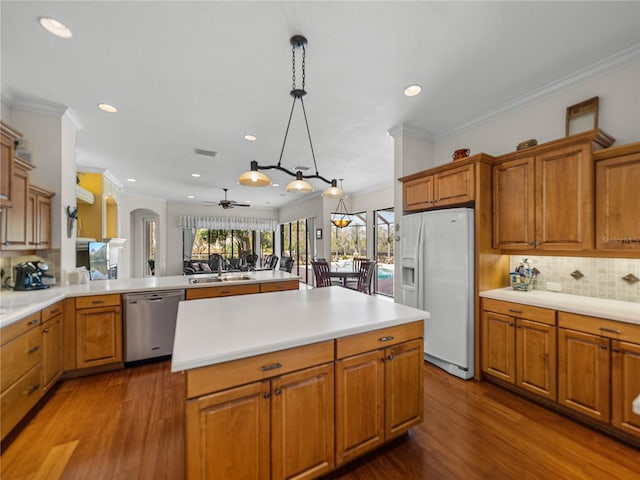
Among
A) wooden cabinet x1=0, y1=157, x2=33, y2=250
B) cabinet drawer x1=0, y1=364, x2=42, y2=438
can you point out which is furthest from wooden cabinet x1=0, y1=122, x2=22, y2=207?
cabinet drawer x1=0, y1=364, x2=42, y2=438

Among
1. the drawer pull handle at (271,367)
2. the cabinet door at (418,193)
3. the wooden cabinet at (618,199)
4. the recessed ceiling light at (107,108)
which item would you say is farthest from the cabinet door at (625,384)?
the recessed ceiling light at (107,108)

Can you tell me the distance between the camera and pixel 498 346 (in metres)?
2.47

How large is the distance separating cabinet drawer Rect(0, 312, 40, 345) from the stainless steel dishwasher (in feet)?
2.47

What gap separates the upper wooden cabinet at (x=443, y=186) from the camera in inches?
104

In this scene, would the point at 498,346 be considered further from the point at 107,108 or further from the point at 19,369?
the point at 107,108

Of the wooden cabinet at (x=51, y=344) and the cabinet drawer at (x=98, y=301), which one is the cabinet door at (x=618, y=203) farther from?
the wooden cabinet at (x=51, y=344)

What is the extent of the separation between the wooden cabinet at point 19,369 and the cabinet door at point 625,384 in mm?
4070

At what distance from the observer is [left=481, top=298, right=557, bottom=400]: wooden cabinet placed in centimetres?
214

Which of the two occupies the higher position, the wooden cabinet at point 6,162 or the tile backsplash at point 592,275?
the wooden cabinet at point 6,162

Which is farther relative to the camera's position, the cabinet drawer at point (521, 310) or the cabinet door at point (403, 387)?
the cabinet drawer at point (521, 310)

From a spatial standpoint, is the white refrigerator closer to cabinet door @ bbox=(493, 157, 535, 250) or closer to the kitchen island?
cabinet door @ bbox=(493, 157, 535, 250)

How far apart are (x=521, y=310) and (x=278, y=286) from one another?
276cm

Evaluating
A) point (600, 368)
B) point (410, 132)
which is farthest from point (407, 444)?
point (410, 132)

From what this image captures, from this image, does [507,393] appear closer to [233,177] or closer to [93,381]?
[93,381]
